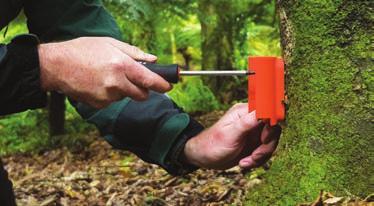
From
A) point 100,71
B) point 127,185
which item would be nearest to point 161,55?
point 127,185

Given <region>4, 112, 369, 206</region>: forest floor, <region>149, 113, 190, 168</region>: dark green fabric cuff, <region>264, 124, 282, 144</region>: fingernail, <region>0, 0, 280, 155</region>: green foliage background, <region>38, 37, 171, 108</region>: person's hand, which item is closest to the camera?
<region>38, 37, 171, 108</region>: person's hand

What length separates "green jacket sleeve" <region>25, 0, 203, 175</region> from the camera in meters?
2.51

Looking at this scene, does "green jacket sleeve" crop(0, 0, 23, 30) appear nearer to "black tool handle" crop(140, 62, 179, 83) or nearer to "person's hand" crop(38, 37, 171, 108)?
"person's hand" crop(38, 37, 171, 108)

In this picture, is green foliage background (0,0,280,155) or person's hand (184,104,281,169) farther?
green foliage background (0,0,280,155)

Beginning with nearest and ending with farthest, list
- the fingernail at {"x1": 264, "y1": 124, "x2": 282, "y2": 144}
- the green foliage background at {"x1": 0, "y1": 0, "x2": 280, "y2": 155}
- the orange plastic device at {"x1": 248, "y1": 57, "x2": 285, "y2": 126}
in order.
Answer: the orange plastic device at {"x1": 248, "y1": 57, "x2": 285, "y2": 126}, the fingernail at {"x1": 264, "y1": 124, "x2": 282, "y2": 144}, the green foliage background at {"x1": 0, "y1": 0, "x2": 280, "y2": 155}

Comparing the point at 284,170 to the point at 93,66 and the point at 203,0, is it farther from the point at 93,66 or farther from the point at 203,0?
the point at 203,0

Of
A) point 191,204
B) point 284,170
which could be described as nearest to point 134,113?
point 191,204

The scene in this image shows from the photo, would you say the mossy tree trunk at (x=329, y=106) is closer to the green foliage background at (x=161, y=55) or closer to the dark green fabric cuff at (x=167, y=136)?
the dark green fabric cuff at (x=167, y=136)

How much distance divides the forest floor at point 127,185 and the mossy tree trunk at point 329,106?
0.63m

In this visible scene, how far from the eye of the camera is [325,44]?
1902mm

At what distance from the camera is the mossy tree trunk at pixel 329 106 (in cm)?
184

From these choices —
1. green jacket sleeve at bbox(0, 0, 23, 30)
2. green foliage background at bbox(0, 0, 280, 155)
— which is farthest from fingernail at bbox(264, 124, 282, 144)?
green foliage background at bbox(0, 0, 280, 155)

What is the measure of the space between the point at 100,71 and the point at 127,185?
1.83 meters

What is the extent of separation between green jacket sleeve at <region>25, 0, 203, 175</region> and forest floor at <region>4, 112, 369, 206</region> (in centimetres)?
37
